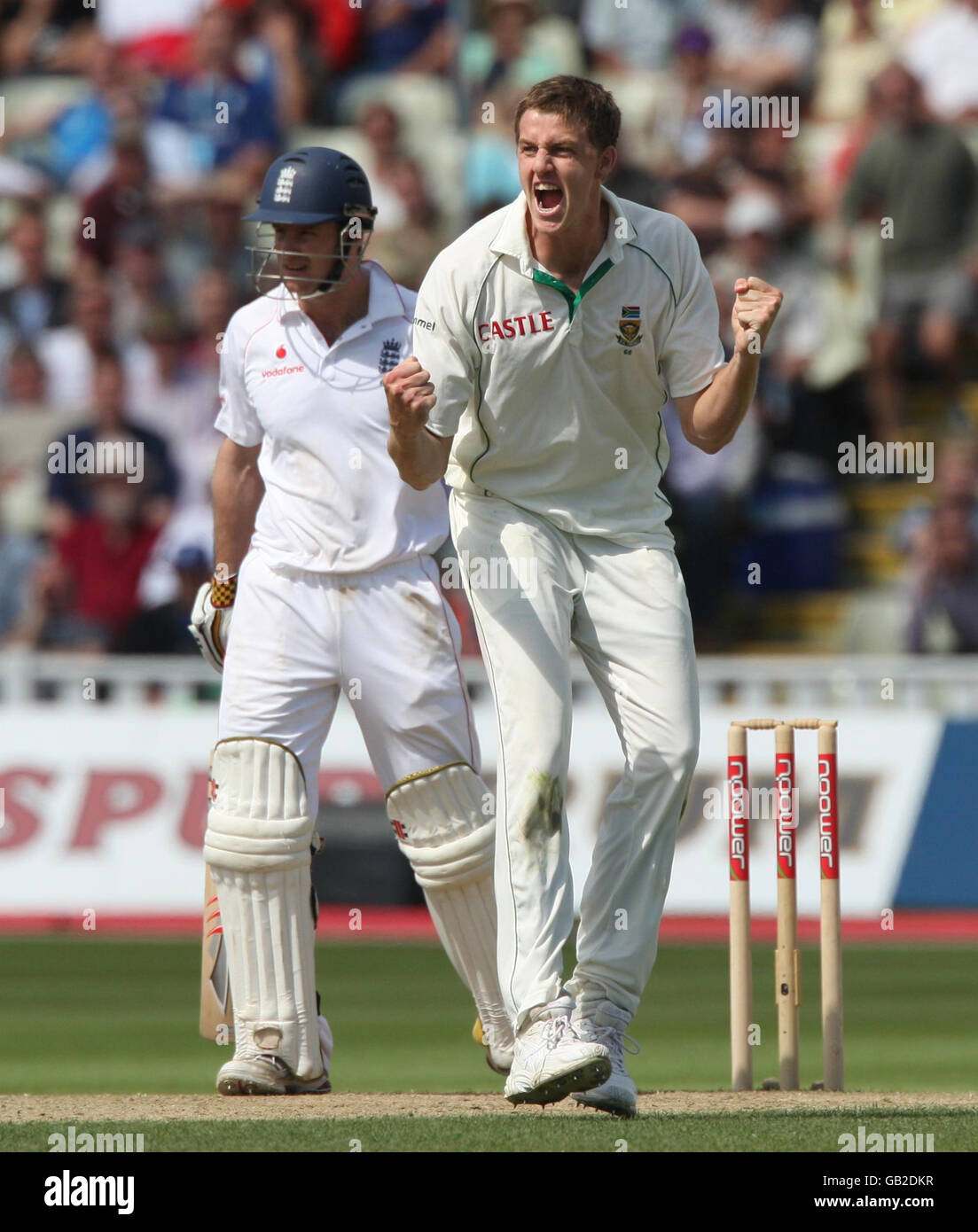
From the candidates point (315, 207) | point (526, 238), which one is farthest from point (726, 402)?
point (315, 207)

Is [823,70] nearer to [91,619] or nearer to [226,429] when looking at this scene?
[91,619]

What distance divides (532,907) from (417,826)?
2.93 feet

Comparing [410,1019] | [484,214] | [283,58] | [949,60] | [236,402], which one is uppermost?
[283,58]

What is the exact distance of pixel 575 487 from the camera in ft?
16.8

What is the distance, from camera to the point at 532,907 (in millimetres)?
4910

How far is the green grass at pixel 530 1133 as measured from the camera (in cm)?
449

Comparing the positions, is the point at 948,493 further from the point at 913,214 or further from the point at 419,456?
the point at 419,456

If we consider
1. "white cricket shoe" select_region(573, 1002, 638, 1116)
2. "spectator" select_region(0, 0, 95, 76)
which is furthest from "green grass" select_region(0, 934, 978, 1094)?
"spectator" select_region(0, 0, 95, 76)

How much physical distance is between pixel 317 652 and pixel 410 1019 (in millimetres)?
2696

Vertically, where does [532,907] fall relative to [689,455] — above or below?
below

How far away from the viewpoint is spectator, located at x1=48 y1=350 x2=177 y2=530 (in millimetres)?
12445

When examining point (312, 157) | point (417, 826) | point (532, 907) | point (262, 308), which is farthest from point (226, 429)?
point (532, 907)

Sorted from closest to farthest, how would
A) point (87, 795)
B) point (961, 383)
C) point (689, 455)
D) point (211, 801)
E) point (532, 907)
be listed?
point (532, 907) < point (211, 801) < point (87, 795) < point (689, 455) < point (961, 383)

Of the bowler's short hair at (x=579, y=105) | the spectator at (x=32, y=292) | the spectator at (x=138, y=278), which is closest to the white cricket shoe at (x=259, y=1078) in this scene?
the bowler's short hair at (x=579, y=105)
